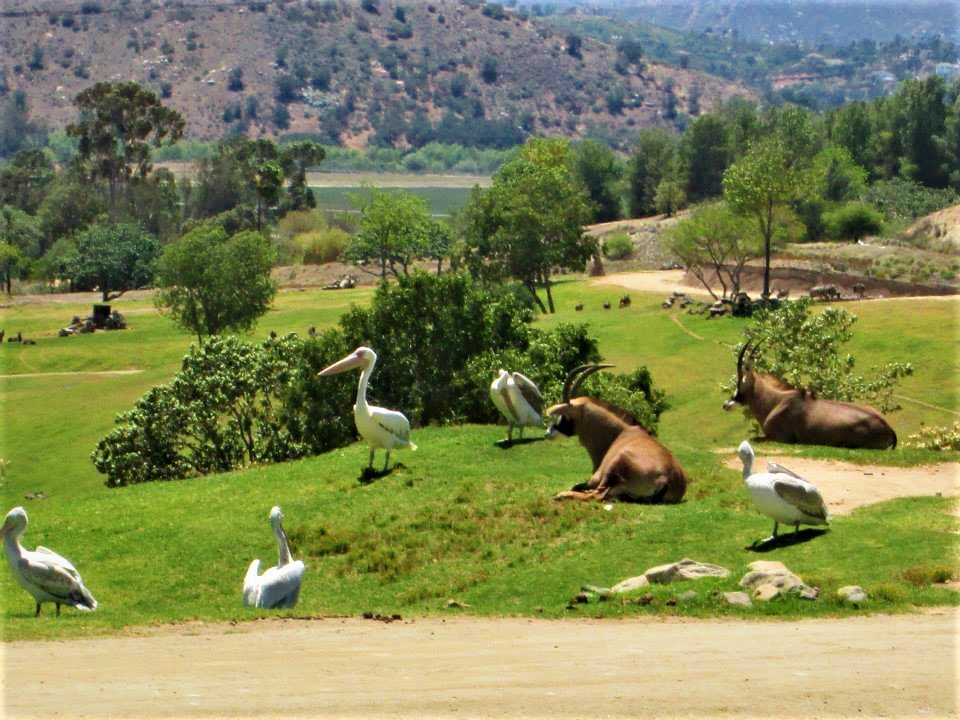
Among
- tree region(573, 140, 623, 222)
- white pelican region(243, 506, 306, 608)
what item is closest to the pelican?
white pelican region(243, 506, 306, 608)

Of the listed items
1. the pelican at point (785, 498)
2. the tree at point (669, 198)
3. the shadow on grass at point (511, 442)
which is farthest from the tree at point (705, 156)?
the pelican at point (785, 498)

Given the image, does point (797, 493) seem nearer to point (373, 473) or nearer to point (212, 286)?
point (373, 473)

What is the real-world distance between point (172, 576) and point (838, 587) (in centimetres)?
778

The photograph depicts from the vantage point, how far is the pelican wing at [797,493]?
1733 cm

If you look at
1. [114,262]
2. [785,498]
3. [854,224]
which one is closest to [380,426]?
[785,498]

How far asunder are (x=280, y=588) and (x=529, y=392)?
970cm

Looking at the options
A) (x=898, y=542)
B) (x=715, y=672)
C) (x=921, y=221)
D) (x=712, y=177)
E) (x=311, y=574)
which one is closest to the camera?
(x=715, y=672)

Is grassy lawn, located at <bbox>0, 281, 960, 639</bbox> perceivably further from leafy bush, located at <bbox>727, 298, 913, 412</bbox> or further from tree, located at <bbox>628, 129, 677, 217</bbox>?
tree, located at <bbox>628, 129, 677, 217</bbox>

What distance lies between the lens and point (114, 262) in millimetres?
110312

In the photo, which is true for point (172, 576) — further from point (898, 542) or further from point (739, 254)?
point (739, 254)

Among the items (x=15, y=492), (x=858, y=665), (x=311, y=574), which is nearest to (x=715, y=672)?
(x=858, y=665)

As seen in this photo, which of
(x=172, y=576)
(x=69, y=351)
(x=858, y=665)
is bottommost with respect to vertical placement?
(x=69, y=351)

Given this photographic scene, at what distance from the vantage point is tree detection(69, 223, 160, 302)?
111m

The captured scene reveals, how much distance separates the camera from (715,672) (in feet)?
36.7
